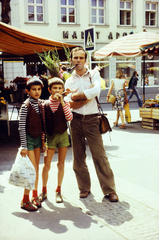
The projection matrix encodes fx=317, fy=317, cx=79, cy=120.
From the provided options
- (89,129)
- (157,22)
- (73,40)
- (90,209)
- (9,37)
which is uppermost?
(157,22)

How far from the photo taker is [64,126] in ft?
12.7

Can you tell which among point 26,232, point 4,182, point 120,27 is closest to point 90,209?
point 26,232

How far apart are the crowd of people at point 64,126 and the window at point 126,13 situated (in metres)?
20.9

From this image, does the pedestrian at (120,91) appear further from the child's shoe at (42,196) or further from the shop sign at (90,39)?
the child's shoe at (42,196)

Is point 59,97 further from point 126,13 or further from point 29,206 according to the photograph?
point 126,13

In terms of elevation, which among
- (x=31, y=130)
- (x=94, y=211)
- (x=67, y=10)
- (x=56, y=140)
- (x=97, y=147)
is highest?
(x=67, y=10)

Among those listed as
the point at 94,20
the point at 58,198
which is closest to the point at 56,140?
the point at 58,198

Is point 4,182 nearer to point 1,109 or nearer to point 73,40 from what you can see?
point 1,109

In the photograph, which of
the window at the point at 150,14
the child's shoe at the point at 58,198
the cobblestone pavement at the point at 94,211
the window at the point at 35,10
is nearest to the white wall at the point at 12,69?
the window at the point at 35,10

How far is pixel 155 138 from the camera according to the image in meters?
8.01

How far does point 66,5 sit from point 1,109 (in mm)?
15661

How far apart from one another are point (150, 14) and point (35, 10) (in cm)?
908

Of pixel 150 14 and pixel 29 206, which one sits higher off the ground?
pixel 150 14

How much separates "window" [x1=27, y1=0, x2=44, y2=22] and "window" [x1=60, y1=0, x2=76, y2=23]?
4.68 feet
